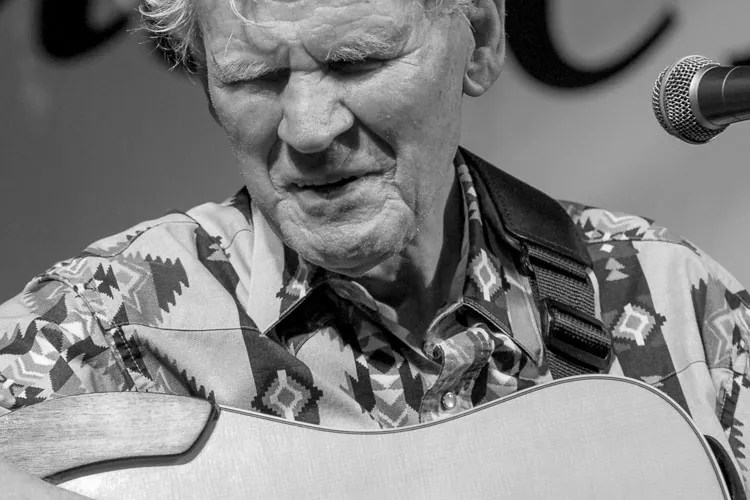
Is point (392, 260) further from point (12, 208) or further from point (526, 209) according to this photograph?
point (12, 208)

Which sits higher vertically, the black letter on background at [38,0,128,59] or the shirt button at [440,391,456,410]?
the black letter on background at [38,0,128,59]

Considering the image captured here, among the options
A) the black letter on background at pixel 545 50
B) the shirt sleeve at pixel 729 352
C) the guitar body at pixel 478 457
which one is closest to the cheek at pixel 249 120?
the guitar body at pixel 478 457

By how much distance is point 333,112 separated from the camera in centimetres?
131

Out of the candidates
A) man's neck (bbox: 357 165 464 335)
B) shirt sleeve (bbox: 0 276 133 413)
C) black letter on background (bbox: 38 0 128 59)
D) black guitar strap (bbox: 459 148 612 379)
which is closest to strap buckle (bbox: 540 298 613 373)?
black guitar strap (bbox: 459 148 612 379)

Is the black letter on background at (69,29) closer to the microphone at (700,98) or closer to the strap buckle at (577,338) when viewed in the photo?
the strap buckle at (577,338)

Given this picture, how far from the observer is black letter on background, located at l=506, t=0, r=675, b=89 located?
207 cm

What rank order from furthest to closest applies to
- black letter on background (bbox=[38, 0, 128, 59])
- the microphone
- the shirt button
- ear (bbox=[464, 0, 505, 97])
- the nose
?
black letter on background (bbox=[38, 0, 128, 59]) → ear (bbox=[464, 0, 505, 97]) → the shirt button → the nose → the microphone

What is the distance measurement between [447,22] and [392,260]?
0.32m

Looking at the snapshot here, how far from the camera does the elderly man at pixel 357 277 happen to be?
1.32 meters

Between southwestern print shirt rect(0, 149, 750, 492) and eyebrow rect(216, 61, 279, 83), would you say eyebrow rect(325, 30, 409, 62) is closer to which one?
eyebrow rect(216, 61, 279, 83)

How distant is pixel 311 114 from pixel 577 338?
460 mm

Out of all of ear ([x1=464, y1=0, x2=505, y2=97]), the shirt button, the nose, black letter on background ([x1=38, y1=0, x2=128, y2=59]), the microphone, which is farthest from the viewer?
black letter on background ([x1=38, y1=0, x2=128, y2=59])

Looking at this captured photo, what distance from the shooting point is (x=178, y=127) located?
202 centimetres

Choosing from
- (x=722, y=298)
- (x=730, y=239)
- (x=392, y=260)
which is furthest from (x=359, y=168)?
(x=730, y=239)
